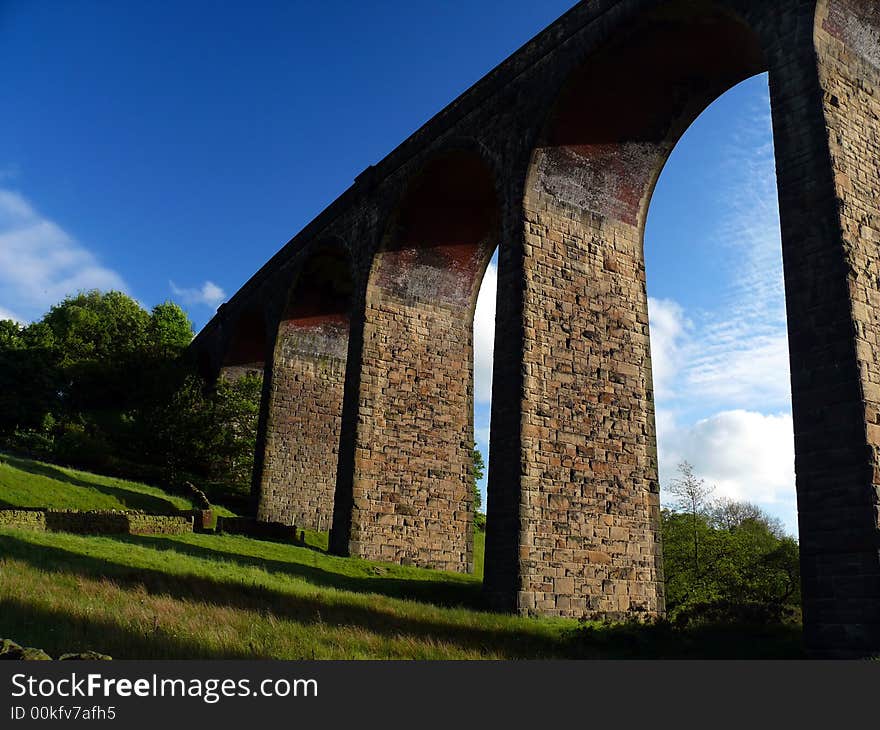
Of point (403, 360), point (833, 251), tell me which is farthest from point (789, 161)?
point (403, 360)

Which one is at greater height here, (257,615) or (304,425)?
(304,425)

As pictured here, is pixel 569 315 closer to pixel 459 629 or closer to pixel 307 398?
pixel 459 629

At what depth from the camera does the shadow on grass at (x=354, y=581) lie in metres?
14.1

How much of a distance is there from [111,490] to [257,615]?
614 inches

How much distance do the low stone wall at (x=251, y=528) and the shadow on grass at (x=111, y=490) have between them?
3.38 meters

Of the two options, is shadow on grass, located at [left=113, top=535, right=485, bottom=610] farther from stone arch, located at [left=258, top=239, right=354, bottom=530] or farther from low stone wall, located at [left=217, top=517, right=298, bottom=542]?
stone arch, located at [left=258, top=239, right=354, bottom=530]

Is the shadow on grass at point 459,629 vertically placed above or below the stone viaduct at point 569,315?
below

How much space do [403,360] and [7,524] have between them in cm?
970

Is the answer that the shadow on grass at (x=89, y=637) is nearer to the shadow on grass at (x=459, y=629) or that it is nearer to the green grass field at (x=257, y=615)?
the green grass field at (x=257, y=615)

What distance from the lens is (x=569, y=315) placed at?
14719mm

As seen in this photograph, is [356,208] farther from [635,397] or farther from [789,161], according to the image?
[789,161]

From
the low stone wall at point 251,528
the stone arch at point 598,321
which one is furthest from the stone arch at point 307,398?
the stone arch at point 598,321

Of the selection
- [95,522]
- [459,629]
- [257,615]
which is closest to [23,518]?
[95,522]

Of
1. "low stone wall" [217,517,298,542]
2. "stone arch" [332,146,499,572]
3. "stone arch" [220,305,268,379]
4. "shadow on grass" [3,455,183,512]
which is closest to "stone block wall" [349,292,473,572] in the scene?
"stone arch" [332,146,499,572]
